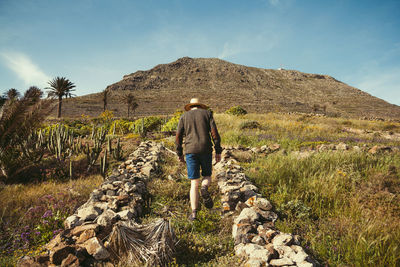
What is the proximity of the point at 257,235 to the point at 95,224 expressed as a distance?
1988mm

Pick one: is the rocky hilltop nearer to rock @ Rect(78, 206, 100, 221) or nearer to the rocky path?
the rocky path

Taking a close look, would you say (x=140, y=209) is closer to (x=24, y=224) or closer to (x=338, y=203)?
(x=24, y=224)

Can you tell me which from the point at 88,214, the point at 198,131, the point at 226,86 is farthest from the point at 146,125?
the point at 226,86

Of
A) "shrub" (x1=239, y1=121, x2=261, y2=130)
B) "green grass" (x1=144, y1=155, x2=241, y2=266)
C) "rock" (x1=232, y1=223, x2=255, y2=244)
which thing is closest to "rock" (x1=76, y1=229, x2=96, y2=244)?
"green grass" (x1=144, y1=155, x2=241, y2=266)

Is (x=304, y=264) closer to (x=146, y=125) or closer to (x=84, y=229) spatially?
(x=84, y=229)

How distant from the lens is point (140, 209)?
132 inches

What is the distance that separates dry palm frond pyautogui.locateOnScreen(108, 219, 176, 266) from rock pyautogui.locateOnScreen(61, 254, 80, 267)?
316 mm

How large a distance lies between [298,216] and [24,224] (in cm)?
414

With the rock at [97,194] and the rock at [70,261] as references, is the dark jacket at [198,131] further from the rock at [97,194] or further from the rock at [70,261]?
the rock at [70,261]

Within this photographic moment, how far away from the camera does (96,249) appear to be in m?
2.01

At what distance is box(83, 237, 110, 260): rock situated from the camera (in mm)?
2007

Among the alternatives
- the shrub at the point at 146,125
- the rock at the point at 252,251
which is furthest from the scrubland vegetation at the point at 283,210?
the shrub at the point at 146,125

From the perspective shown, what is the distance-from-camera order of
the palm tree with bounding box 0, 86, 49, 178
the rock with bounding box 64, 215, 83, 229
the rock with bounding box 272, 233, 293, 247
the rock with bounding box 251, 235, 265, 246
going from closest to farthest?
the rock with bounding box 272, 233, 293, 247
the rock with bounding box 251, 235, 265, 246
the rock with bounding box 64, 215, 83, 229
the palm tree with bounding box 0, 86, 49, 178

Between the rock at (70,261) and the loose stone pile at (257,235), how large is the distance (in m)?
1.67
